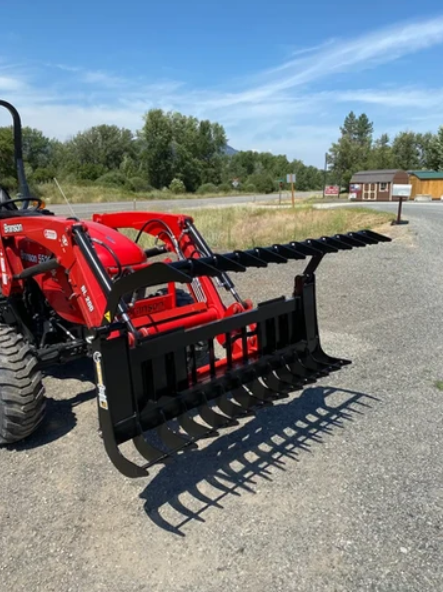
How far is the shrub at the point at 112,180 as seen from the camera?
52069 mm

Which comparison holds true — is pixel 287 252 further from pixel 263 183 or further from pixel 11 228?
pixel 263 183

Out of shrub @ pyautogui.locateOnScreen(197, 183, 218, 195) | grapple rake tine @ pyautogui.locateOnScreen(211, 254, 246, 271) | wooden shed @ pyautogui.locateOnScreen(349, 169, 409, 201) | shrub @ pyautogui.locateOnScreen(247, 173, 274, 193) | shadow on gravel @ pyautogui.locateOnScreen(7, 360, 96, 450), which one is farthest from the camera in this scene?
shrub @ pyautogui.locateOnScreen(247, 173, 274, 193)

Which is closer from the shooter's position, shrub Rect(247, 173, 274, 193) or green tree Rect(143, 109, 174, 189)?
green tree Rect(143, 109, 174, 189)

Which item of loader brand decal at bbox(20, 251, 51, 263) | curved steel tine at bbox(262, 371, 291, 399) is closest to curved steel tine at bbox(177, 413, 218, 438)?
curved steel tine at bbox(262, 371, 291, 399)

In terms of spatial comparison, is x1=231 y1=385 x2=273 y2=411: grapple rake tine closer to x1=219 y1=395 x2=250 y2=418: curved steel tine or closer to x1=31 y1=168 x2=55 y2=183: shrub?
x1=219 y1=395 x2=250 y2=418: curved steel tine

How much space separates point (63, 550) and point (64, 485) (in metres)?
0.64

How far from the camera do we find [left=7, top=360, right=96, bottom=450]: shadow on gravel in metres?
3.98

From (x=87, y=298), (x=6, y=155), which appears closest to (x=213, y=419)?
(x=87, y=298)

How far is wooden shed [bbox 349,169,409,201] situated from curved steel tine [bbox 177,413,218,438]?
1550 inches

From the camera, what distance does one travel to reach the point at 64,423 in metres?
4.27

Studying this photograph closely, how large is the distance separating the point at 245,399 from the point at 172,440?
2.31 ft

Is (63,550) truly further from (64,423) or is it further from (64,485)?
(64,423)

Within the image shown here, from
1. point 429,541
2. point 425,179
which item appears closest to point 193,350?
point 429,541

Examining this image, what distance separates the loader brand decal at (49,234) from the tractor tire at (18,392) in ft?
2.66
